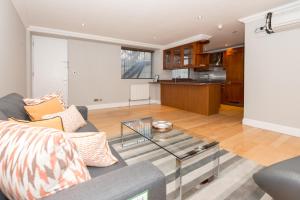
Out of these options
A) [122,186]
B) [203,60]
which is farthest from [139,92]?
[122,186]

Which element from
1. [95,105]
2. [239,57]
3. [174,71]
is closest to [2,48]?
[95,105]

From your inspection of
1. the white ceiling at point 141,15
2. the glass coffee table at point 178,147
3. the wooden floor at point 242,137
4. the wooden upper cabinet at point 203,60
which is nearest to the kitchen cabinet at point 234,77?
the white ceiling at point 141,15

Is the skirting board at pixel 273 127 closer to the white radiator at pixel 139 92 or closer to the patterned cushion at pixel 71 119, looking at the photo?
the patterned cushion at pixel 71 119

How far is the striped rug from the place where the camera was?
139cm

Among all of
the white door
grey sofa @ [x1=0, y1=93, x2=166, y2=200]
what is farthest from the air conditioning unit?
the white door

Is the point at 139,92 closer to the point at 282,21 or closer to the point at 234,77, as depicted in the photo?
the point at 234,77

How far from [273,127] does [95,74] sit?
15.4 ft

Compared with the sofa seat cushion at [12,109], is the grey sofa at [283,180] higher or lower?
lower

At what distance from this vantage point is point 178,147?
5.12ft

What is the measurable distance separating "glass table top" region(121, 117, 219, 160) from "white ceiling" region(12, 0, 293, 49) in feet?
6.79

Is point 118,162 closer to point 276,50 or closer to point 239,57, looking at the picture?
point 276,50

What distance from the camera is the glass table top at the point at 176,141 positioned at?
54.6 inches

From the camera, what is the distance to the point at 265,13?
305 centimetres

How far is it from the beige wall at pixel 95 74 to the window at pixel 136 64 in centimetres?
29
